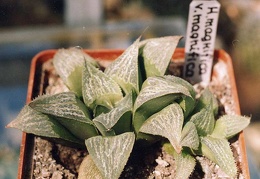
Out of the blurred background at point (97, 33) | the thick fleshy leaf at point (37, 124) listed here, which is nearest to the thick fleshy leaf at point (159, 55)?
the thick fleshy leaf at point (37, 124)

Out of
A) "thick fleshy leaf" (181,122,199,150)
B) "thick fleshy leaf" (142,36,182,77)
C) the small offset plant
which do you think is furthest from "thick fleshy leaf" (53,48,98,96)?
"thick fleshy leaf" (181,122,199,150)

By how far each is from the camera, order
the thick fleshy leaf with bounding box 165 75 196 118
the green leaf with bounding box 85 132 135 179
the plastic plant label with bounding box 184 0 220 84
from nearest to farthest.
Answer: the green leaf with bounding box 85 132 135 179
the thick fleshy leaf with bounding box 165 75 196 118
the plastic plant label with bounding box 184 0 220 84

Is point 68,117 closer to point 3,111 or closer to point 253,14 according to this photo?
point 3,111

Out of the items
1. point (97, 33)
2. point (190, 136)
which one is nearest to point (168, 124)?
point (190, 136)

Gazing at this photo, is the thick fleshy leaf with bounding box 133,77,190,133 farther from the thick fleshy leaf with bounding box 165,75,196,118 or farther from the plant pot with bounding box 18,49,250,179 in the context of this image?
the plant pot with bounding box 18,49,250,179

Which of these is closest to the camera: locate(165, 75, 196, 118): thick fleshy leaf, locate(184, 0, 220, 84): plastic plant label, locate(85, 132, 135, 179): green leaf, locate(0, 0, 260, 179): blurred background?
locate(85, 132, 135, 179): green leaf

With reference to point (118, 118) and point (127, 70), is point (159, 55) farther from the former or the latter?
point (118, 118)
